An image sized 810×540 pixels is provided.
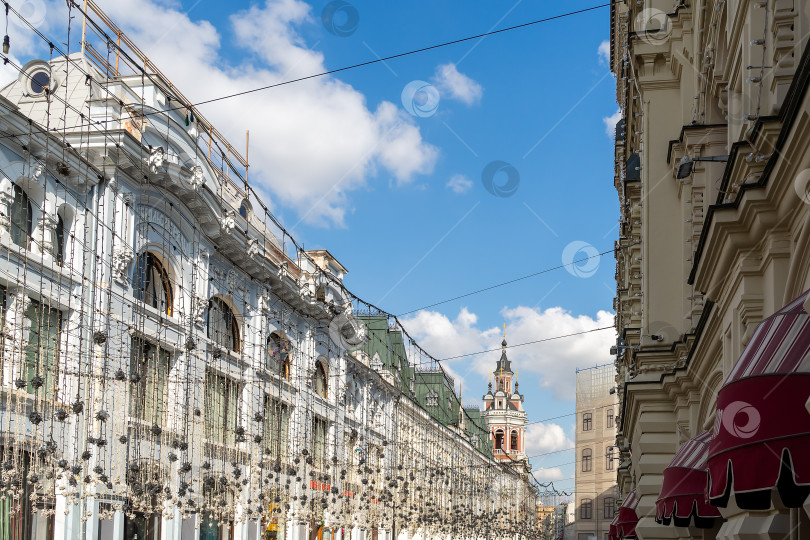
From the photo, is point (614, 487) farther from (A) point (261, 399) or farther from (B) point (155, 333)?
(B) point (155, 333)

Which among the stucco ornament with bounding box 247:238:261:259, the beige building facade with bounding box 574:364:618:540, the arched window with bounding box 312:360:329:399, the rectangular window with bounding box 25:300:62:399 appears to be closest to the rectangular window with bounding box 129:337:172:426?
the rectangular window with bounding box 25:300:62:399

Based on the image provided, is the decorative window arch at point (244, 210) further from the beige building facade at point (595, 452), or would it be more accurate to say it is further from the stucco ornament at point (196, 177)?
the beige building facade at point (595, 452)

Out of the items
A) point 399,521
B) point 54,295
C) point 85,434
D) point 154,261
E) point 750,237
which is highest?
point 154,261

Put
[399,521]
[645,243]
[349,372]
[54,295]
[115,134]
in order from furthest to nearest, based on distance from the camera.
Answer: [349,372]
[399,521]
[115,134]
[54,295]
[645,243]

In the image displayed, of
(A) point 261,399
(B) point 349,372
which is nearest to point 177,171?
(A) point 261,399

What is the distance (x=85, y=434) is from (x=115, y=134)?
7757 mm

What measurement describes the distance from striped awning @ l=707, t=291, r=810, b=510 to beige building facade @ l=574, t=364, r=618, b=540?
7920cm

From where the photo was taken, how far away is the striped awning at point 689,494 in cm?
1188

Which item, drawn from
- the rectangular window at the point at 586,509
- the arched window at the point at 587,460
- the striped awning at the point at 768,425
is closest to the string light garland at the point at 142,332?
the striped awning at the point at 768,425

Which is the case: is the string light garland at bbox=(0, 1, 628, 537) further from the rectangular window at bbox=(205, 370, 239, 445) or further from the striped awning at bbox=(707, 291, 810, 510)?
the striped awning at bbox=(707, 291, 810, 510)

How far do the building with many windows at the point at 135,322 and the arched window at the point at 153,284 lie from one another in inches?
2.5

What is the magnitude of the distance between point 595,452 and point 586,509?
21.5 ft

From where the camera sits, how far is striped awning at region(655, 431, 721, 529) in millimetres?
11875

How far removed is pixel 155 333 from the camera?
2905 centimetres
